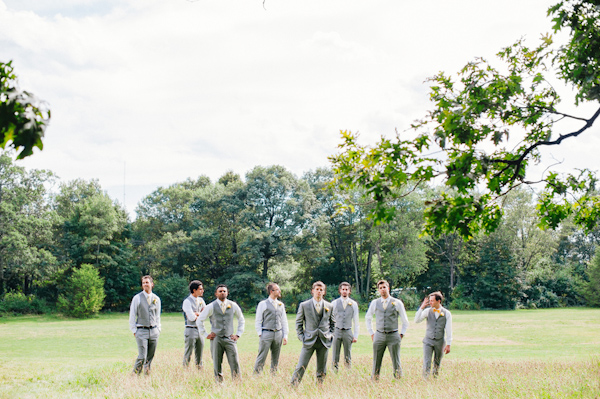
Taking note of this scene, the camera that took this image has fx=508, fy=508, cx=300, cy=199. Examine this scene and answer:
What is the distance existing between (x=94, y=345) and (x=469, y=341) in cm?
1581

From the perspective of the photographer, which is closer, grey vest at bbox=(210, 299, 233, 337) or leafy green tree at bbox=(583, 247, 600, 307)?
grey vest at bbox=(210, 299, 233, 337)

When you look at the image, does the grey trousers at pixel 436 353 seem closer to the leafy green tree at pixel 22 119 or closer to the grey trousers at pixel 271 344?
the grey trousers at pixel 271 344

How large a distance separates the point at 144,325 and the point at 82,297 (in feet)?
110

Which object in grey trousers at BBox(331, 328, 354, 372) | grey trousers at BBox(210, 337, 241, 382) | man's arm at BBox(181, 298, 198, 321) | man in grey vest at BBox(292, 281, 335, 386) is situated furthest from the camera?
man's arm at BBox(181, 298, 198, 321)

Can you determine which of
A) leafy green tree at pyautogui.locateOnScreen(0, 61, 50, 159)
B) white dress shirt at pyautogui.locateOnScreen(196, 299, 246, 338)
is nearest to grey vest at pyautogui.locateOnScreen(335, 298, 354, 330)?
white dress shirt at pyautogui.locateOnScreen(196, 299, 246, 338)

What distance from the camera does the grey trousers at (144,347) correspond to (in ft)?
34.7

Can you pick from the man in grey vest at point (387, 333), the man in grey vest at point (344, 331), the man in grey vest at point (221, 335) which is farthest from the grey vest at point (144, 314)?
the man in grey vest at point (387, 333)

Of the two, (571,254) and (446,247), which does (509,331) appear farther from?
(571,254)

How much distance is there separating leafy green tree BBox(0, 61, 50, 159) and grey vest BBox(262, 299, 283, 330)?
7.82m

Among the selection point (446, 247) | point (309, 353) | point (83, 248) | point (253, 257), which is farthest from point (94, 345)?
point (446, 247)

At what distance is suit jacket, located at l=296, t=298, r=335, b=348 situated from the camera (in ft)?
30.5

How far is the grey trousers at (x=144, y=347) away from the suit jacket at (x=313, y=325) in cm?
341

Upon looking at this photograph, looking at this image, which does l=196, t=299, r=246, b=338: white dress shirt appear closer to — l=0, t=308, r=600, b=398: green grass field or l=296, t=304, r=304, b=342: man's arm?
l=0, t=308, r=600, b=398: green grass field

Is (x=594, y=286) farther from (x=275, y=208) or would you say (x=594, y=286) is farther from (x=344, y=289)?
(x=344, y=289)
